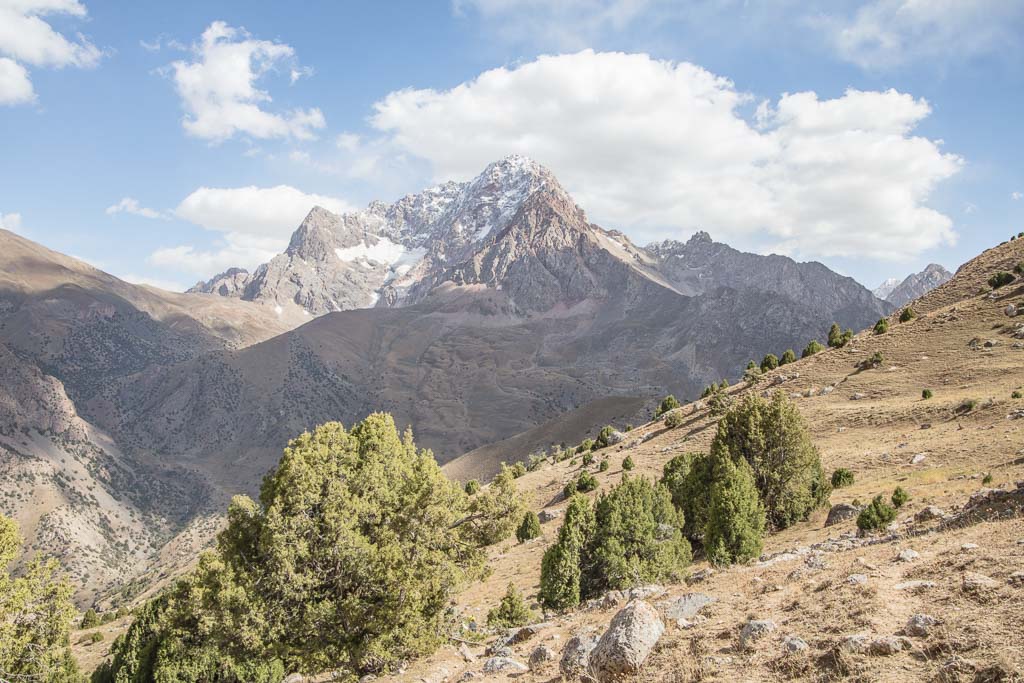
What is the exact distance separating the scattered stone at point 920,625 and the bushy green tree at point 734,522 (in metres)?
15.1

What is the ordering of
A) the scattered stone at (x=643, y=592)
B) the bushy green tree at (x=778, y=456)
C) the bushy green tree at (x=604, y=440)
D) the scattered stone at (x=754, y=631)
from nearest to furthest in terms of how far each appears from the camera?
the scattered stone at (x=754, y=631) < the scattered stone at (x=643, y=592) < the bushy green tree at (x=778, y=456) < the bushy green tree at (x=604, y=440)

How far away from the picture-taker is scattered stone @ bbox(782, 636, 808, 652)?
10283 millimetres

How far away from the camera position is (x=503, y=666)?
14.9 meters

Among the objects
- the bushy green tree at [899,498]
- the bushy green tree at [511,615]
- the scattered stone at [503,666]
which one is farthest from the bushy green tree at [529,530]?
the scattered stone at [503,666]

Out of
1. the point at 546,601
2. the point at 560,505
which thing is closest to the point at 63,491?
the point at 560,505

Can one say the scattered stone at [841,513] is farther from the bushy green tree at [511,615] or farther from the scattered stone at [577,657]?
the scattered stone at [577,657]

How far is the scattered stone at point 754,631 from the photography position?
1115cm

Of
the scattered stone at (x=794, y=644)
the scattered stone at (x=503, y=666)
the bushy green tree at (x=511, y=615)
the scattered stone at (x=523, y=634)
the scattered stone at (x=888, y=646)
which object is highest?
the scattered stone at (x=888, y=646)

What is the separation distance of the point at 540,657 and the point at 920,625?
8.70 metres

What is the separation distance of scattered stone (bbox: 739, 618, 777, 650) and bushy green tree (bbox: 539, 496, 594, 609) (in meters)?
14.4

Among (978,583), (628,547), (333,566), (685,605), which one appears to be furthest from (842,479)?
(333,566)

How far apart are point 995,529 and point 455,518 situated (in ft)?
48.4

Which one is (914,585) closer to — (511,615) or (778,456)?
(511,615)

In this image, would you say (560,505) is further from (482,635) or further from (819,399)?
(482,635)
